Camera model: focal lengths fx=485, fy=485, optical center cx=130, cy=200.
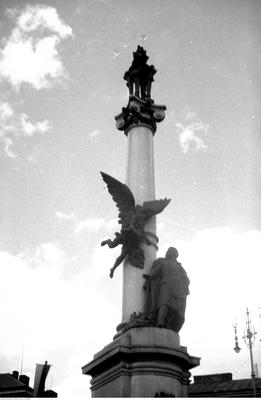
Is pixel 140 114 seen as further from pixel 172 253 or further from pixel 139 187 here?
pixel 172 253

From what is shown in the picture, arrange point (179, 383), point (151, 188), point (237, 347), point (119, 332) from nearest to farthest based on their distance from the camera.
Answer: point (179, 383), point (119, 332), point (151, 188), point (237, 347)

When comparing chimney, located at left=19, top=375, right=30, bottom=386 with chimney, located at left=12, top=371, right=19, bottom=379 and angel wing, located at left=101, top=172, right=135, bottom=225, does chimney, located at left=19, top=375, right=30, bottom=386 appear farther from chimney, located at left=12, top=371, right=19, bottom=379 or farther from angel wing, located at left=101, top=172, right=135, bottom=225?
angel wing, located at left=101, top=172, right=135, bottom=225

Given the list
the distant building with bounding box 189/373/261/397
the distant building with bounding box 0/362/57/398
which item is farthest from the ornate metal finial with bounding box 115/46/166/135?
the distant building with bounding box 189/373/261/397

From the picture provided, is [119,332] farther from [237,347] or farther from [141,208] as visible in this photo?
[237,347]

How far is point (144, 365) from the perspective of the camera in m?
9.80

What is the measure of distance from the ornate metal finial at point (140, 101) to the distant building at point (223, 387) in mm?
30342

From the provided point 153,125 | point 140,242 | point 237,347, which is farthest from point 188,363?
point 237,347

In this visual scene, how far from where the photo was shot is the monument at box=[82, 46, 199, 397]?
32.3 feet

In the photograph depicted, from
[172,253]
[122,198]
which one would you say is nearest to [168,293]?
[172,253]

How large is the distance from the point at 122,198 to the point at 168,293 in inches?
123

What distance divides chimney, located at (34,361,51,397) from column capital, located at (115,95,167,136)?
791 centimetres

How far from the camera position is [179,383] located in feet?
33.3

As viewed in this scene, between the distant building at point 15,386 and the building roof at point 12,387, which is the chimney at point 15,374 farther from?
the building roof at point 12,387

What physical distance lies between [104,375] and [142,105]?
8550 mm
